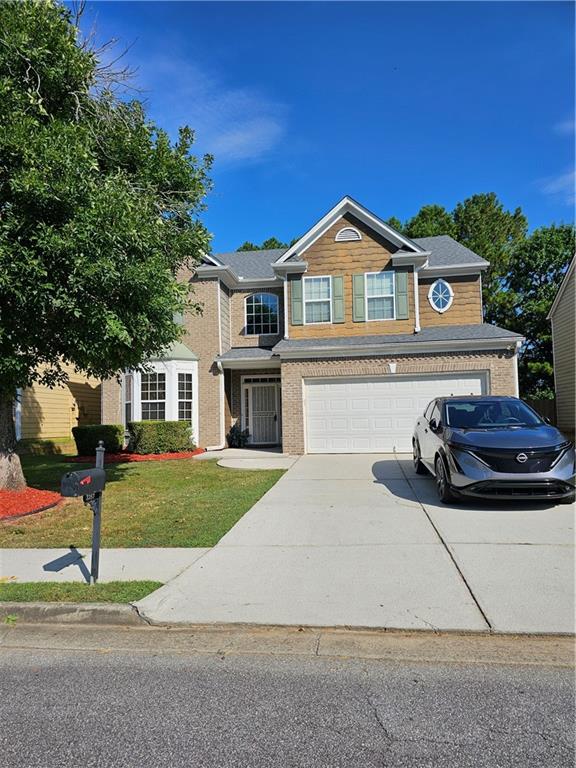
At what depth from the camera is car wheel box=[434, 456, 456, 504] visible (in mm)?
7804

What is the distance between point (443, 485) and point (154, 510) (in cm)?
456

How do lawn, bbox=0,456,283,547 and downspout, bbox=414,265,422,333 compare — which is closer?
lawn, bbox=0,456,283,547

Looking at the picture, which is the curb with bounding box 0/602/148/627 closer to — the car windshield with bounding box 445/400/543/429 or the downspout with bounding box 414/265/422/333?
the car windshield with bounding box 445/400/543/429

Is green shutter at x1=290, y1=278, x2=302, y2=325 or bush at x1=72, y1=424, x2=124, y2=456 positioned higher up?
green shutter at x1=290, y1=278, x2=302, y2=325

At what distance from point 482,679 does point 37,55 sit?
931cm

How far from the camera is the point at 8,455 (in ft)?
29.4

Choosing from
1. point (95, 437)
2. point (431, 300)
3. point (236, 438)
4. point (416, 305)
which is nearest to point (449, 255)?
point (431, 300)

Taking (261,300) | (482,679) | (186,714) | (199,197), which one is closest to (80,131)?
(199,197)

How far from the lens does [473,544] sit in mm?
5875

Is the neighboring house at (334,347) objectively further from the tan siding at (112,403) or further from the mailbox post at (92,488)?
the mailbox post at (92,488)

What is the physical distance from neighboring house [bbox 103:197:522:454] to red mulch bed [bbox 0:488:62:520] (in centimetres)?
764

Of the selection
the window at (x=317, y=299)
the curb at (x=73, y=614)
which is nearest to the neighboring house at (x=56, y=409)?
the window at (x=317, y=299)

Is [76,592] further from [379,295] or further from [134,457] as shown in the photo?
[379,295]

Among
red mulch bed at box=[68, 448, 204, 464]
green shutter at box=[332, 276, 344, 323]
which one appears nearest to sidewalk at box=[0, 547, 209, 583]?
red mulch bed at box=[68, 448, 204, 464]
